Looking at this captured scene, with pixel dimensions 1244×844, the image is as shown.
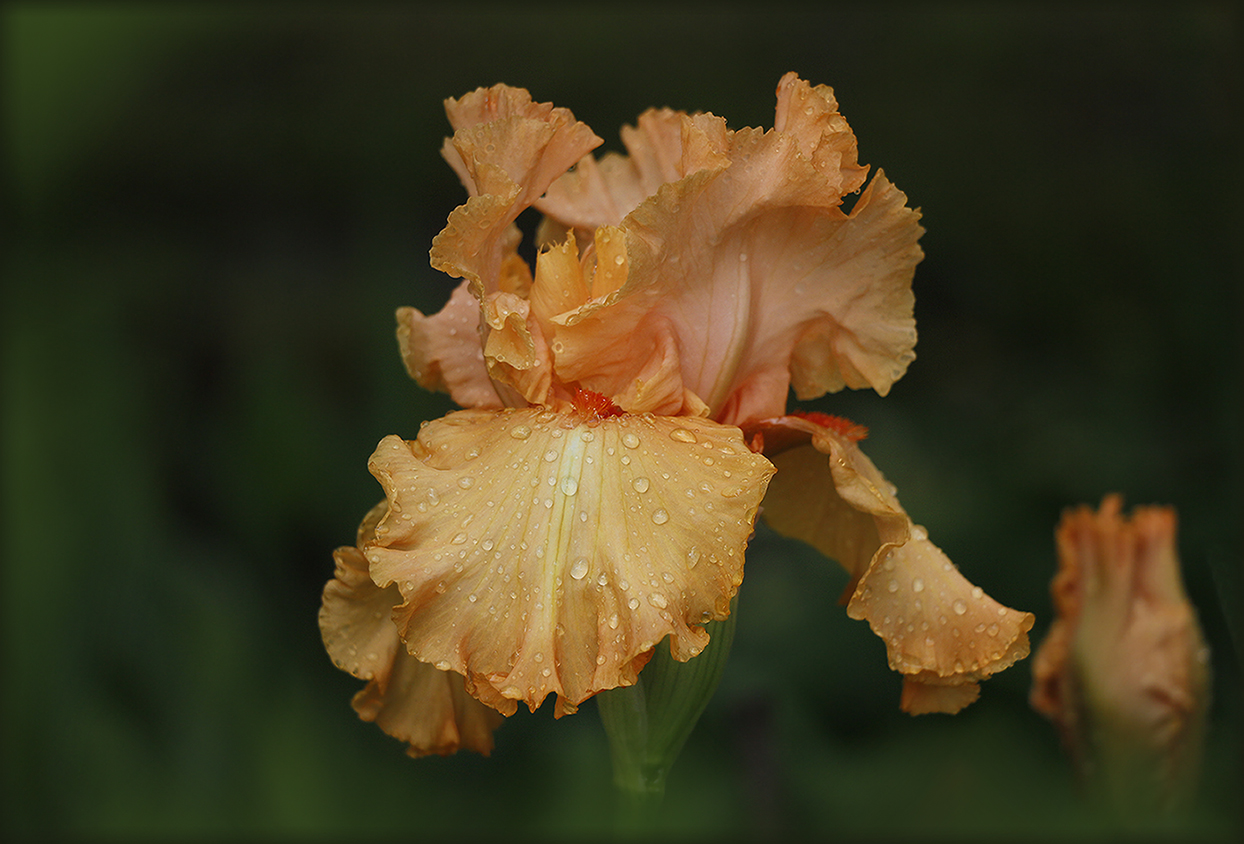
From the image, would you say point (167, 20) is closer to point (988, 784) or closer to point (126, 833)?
point (126, 833)

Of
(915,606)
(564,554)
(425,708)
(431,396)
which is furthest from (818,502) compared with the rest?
(431,396)

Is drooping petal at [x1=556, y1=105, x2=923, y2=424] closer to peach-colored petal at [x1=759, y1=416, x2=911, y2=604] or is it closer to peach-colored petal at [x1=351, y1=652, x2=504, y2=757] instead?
peach-colored petal at [x1=759, y1=416, x2=911, y2=604]

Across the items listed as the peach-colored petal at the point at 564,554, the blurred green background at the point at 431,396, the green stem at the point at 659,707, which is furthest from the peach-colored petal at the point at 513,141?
the blurred green background at the point at 431,396

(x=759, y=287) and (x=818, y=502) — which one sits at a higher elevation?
(x=759, y=287)

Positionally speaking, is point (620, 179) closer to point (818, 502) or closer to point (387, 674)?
point (818, 502)

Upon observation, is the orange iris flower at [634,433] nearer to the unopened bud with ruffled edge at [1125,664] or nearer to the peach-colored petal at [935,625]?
the peach-colored petal at [935,625]

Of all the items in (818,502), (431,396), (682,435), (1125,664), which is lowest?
(1125,664)
